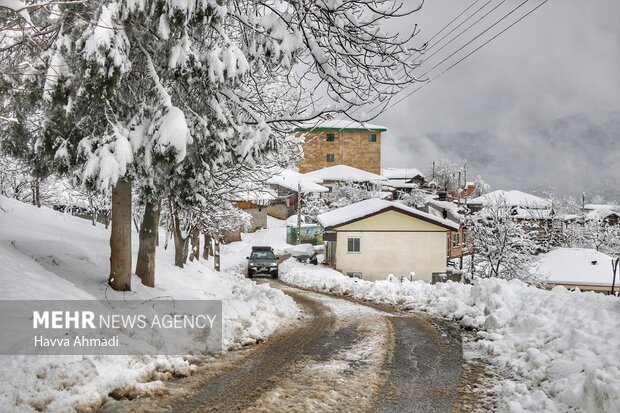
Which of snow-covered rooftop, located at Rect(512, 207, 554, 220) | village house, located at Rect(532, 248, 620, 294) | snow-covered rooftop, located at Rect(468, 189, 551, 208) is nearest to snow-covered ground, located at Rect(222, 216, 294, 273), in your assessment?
village house, located at Rect(532, 248, 620, 294)

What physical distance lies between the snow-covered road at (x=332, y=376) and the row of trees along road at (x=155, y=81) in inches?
138

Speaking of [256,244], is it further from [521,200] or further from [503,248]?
[521,200]

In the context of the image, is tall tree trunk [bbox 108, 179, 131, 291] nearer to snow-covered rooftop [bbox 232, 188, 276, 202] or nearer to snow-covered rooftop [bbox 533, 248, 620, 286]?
snow-covered rooftop [bbox 232, 188, 276, 202]

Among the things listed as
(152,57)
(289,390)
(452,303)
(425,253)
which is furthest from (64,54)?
(425,253)

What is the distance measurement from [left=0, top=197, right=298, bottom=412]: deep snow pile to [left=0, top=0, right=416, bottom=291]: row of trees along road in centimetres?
124

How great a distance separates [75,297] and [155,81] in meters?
4.01

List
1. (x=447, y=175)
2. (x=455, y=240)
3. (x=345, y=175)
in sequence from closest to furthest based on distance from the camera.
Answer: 1. (x=455, y=240)
2. (x=345, y=175)
3. (x=447, y=175)

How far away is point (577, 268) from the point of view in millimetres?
36094

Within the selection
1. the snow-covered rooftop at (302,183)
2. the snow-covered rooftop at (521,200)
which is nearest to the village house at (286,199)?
the snow-covered rooftop at (302,183)

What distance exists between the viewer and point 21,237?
33.6 ft

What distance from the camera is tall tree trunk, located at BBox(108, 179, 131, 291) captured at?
29.5 feet

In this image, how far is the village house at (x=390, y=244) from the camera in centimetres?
3191

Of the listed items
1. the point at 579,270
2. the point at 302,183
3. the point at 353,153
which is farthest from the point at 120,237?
the point at 353,153

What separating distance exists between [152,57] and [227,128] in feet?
6.25
